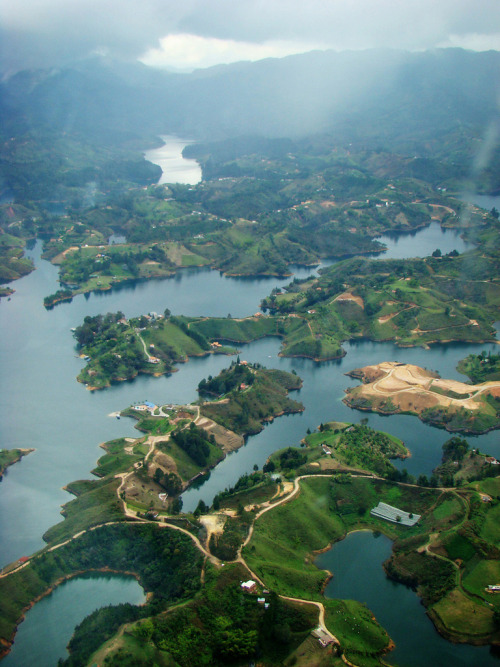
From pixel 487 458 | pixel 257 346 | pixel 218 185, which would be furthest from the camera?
pixel 218 185

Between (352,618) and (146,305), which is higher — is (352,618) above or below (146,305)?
above

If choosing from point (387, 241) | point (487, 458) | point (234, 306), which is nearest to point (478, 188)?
point (387, 241)

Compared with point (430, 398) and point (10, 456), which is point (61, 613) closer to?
point (10, 456)

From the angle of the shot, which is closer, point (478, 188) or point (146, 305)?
point (146, 305)

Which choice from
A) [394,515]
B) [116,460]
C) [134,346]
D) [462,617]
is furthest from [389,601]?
[134,346]

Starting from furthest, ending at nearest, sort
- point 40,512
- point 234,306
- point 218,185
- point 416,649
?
point 218,185, point 234,306, point 40,512, point 416,649

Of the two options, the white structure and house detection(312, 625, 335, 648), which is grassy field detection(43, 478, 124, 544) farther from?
the white structure

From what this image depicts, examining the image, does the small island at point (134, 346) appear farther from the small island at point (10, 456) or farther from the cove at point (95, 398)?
the small island at point (10, 456)

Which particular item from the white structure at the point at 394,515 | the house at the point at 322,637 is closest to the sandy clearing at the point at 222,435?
the white structure at the point at 394,515

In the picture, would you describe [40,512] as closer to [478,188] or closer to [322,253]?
[322,253]
